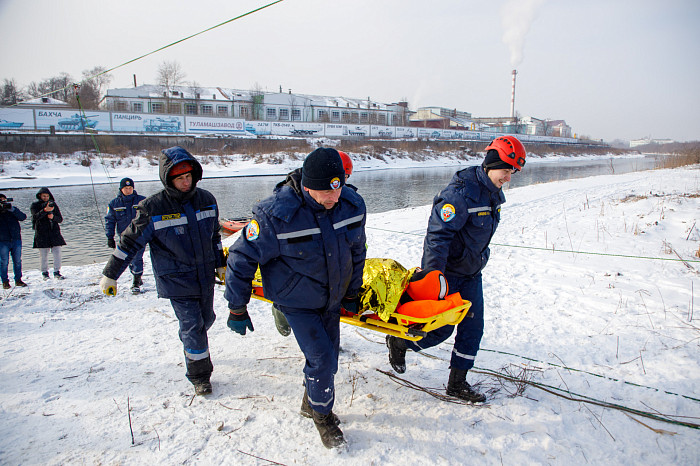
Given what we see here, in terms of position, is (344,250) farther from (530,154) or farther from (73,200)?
(530,154)

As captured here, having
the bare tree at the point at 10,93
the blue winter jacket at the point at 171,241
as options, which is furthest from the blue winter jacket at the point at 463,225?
the bare tree at the point at 10,93

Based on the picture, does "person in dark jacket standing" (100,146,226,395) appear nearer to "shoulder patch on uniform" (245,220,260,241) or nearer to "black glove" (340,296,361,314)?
"shoulder patch on uniform" (245,220,260,241)

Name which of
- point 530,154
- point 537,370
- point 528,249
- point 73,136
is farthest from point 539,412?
point 530,154

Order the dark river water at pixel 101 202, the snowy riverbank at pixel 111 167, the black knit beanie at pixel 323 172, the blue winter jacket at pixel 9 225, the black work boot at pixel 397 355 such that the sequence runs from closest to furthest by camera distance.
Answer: the black knit beanie at pixel 323 172, the black work boot at pixel 397 355, the blue winter jacket at pixel 9 225, the dark river water at pixel 101 202, the snowy riverbank at pixel 111 167

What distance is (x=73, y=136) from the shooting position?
29516 millimetres

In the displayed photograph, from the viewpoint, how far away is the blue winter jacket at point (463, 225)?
2824mm

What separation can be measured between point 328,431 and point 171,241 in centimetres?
180

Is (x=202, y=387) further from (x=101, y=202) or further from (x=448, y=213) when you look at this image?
(x=101, y=202)

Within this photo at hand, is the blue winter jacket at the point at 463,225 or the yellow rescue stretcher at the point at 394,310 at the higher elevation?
the blue winter jacket at the point at 463,225

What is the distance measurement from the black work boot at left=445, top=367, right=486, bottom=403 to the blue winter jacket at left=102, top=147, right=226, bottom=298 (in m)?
2.04

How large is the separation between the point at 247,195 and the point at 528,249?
50.0 ft

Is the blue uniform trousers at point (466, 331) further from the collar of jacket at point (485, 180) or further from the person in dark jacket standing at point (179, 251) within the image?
the person in dark jacket standing at point (179, 251)

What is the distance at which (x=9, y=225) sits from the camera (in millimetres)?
6383

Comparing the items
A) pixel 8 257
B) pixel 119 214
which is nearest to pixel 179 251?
pixel 119 214
